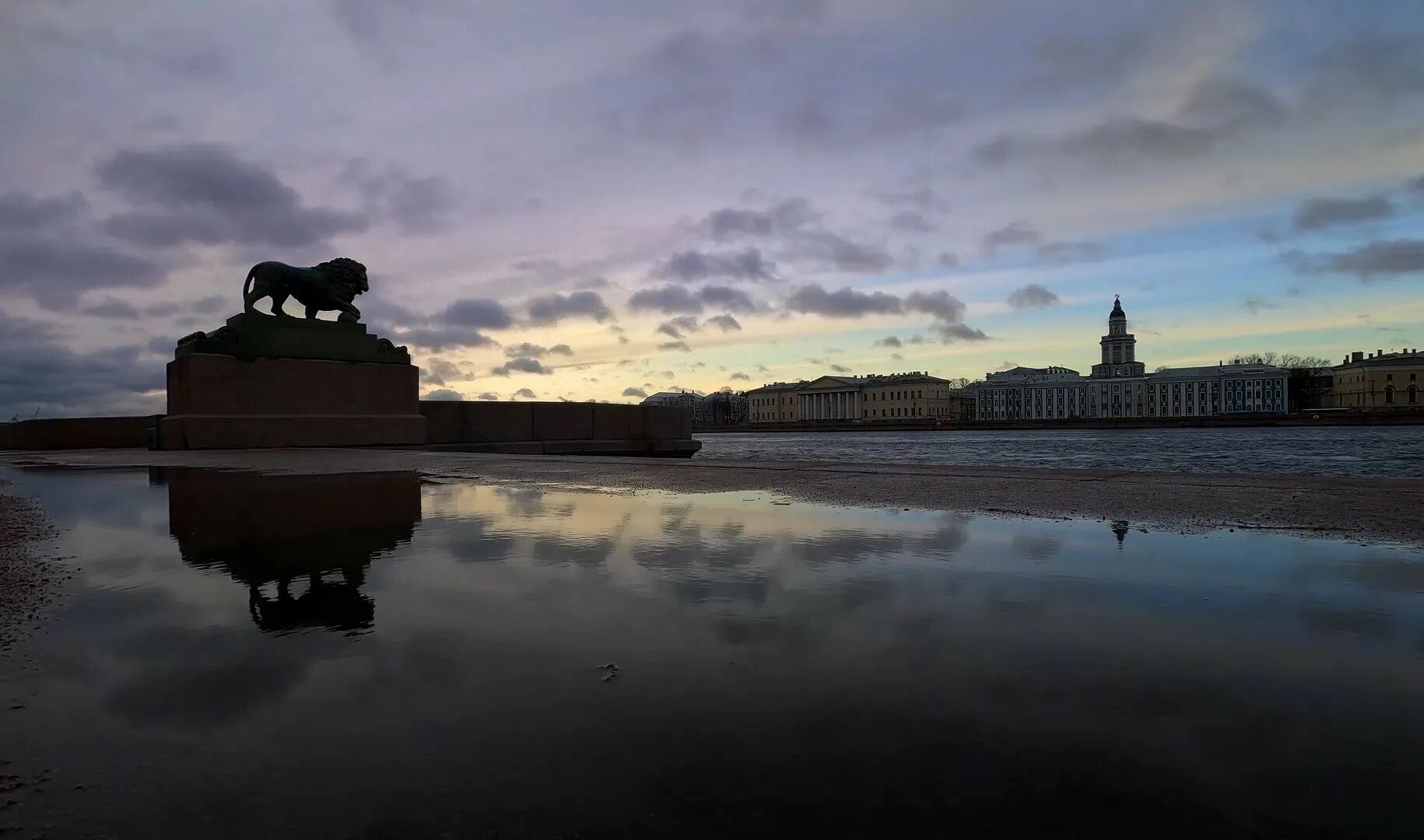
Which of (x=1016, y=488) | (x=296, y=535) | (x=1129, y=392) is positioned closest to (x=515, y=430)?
(x=1016, y=488)

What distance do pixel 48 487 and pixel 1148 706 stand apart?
26.4 feet

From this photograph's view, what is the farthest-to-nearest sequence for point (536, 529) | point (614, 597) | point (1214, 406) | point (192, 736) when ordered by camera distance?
point (1214, 406), point (536, 529), point (614, 597), point (192, 736)

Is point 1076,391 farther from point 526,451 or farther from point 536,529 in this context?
point 536,529

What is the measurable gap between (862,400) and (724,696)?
13333 centimetres

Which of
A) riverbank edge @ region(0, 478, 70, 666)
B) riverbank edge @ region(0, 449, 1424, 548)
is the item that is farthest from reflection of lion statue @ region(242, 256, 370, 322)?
riverbank edge @ region(0, 478, 70, 666)

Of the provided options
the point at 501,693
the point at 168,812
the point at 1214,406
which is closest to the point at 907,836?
the point at 501,693

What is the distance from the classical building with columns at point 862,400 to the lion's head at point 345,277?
116 m

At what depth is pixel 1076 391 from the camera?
130 metres

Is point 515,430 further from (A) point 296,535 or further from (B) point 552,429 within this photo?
(A) point 296,535

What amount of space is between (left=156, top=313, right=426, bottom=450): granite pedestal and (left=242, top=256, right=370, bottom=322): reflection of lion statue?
308 mm

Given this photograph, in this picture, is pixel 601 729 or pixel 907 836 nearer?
pixel 907 836

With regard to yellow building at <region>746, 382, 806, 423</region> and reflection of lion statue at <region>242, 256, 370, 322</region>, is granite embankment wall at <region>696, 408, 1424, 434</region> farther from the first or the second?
reflection of lion statue at <region>242, 256, 370, 322</region>

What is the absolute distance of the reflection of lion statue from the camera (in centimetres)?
1413

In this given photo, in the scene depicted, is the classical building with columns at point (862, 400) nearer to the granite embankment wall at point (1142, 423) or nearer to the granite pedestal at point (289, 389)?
the granite embankment wall at point (1142, 423)
